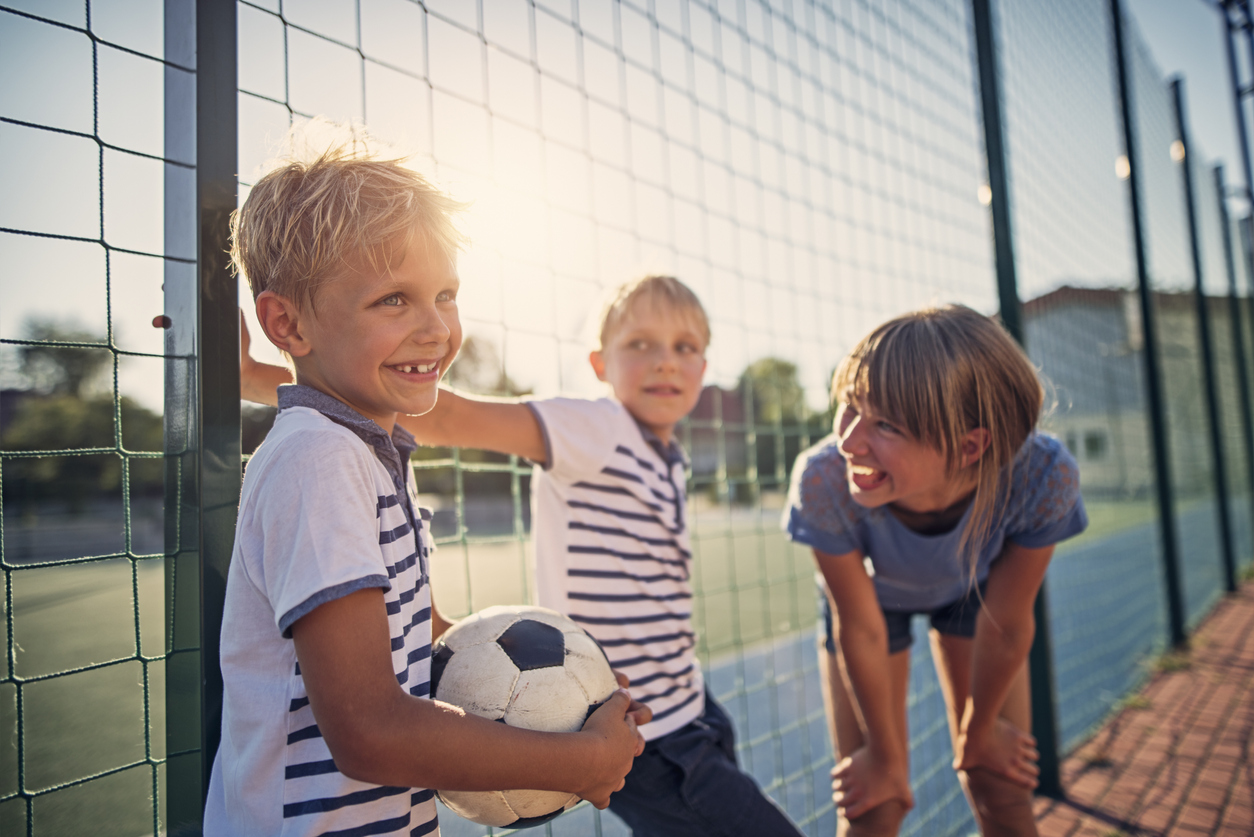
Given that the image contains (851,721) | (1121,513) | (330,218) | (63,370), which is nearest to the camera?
(330,218)

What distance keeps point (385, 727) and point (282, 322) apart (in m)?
0.57

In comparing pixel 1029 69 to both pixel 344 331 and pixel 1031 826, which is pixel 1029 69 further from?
pixel 344 331

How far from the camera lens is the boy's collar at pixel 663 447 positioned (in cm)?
182

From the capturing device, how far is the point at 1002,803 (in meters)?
1.92

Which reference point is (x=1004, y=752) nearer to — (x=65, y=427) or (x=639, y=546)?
(x=639, y=546)

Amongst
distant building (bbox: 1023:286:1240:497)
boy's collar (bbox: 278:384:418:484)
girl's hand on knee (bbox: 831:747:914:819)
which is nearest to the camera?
boy's collar (bbox: 278:384:418:484)

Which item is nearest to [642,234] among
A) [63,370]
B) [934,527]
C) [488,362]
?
[934,527]

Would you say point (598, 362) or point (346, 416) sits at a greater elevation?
point (598, 362)

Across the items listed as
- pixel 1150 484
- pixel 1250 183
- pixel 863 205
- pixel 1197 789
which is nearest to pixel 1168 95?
pixel 1250 183

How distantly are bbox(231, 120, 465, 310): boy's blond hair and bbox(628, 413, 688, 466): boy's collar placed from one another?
0.84m

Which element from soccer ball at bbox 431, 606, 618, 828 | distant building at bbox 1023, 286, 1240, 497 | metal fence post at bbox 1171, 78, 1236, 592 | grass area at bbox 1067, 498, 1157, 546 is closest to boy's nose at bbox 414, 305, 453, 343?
soccer ball at bbox 431, 606, 618, 828

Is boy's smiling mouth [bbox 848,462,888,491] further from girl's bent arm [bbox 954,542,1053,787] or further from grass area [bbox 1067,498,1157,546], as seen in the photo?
grass area [bbox 1067,498,1157,546]

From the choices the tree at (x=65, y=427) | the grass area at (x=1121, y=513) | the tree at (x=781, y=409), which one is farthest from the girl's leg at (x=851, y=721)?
the tree at (x=65, y=427)

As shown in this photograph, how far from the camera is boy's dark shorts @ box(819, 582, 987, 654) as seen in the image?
6.76 ft
